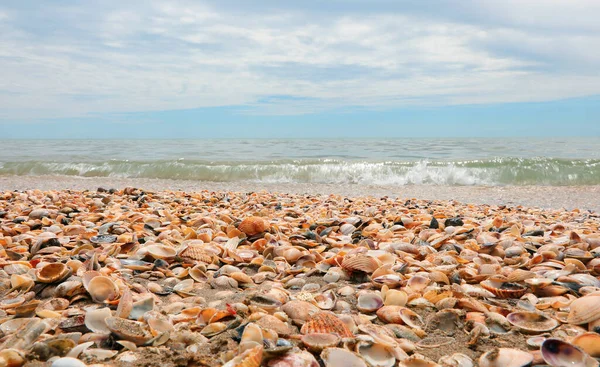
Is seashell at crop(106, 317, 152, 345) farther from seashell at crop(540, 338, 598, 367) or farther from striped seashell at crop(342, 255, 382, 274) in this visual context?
seashell at crop(540, 338, 598, 367)

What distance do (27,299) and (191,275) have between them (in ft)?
2.97

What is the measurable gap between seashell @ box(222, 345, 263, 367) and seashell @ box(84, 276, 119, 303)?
0.97 metres

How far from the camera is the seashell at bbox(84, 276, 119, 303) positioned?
90.4 inches

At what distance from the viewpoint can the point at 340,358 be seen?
1.75 m

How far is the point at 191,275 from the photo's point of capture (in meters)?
2.84

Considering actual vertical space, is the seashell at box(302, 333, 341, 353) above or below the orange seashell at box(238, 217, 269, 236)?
below

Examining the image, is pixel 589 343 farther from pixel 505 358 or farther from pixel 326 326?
pixel 326 326

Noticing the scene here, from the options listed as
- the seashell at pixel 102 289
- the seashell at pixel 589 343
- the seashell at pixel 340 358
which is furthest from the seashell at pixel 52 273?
the seashell at pixel 589 343

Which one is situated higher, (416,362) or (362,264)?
(362,264)

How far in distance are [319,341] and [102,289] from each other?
123cm

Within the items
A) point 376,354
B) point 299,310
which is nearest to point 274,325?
point 299,310

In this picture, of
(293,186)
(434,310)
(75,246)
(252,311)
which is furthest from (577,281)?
(293,186)

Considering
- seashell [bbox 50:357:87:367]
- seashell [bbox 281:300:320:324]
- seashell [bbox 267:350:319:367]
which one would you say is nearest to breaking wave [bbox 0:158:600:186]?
seashell [bbox 281:300:320:324]

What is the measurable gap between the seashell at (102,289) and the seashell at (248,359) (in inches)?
38.3
